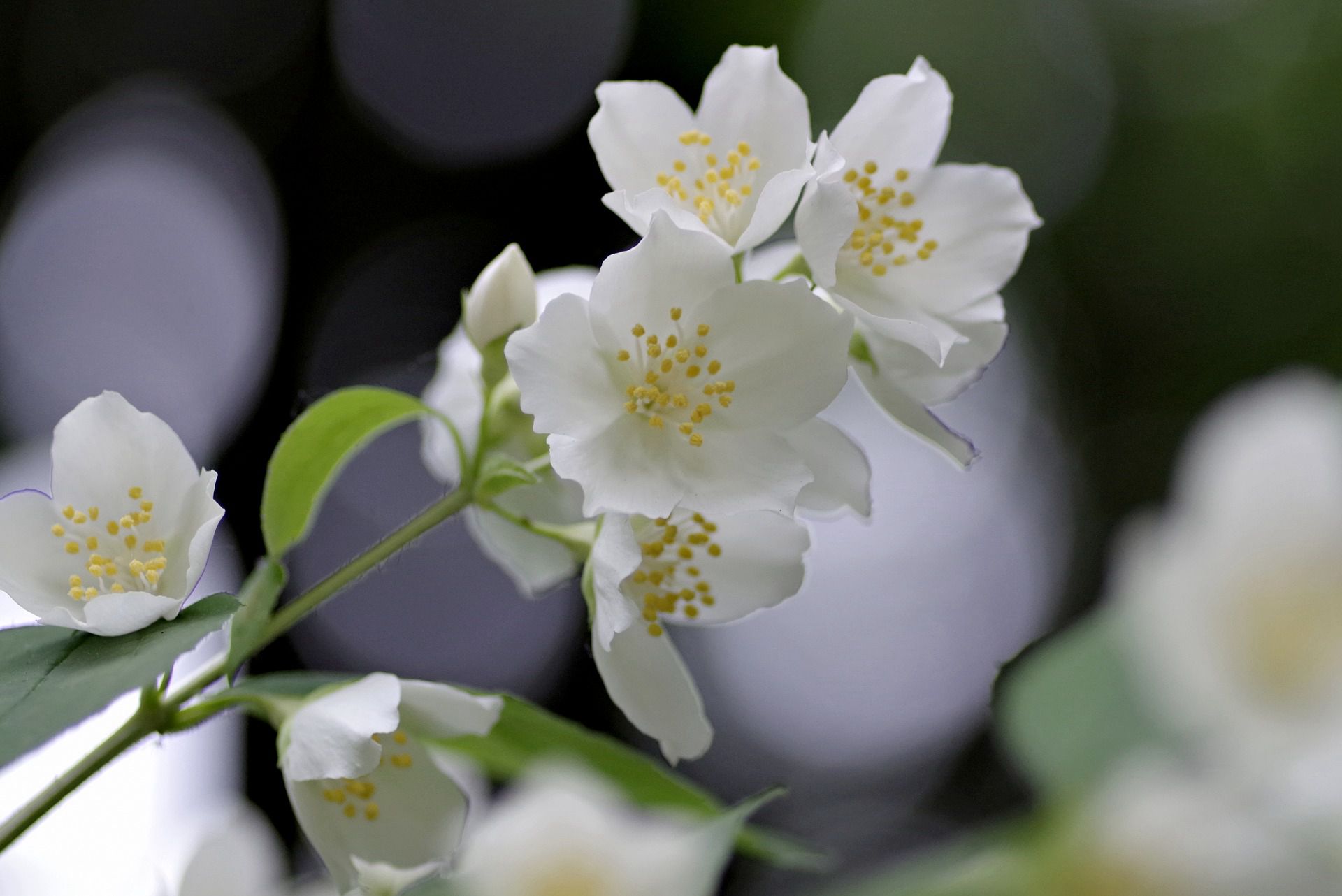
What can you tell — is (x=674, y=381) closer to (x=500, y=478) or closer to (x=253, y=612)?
(x=500, y=478)

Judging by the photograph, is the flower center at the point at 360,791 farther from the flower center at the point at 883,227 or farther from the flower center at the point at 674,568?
the flower center at the point at 883,227

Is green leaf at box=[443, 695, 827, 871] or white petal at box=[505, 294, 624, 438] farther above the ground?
white petal at box=[505, 294, 624, 438]

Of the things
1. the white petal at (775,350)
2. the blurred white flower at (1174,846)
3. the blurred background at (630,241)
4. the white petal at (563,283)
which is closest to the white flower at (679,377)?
the white petal at (775,350)

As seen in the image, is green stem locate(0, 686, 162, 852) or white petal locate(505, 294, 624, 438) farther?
white petal locate(505, 294, 624, 438)

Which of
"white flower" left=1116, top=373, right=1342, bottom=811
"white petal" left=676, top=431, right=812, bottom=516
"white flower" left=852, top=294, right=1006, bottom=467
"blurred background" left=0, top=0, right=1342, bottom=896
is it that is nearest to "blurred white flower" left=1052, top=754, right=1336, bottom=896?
"white flower" left=1116, top=373, right=1342, bottom=811

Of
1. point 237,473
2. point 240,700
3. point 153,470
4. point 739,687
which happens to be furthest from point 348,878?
point 739,687

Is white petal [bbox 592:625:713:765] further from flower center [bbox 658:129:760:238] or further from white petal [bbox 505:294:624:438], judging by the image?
flower center [bbox 658:129:760:238]

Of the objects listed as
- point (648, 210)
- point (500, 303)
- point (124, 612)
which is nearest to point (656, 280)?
point (648, 210)
